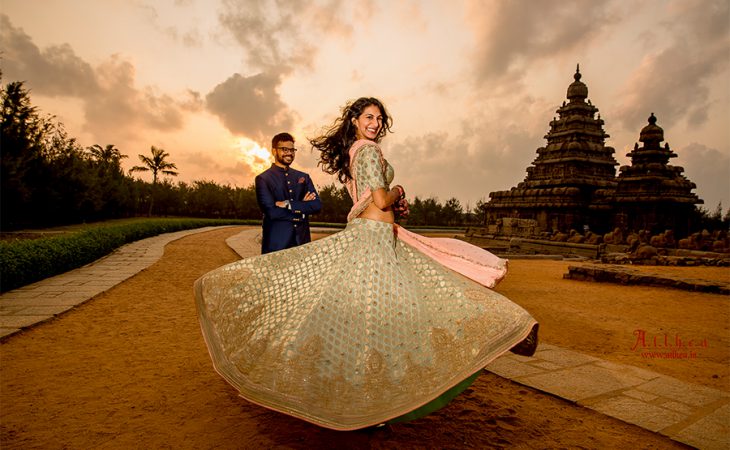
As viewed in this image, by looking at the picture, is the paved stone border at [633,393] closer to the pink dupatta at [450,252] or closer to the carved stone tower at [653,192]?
the pink dupatta at [450,252]

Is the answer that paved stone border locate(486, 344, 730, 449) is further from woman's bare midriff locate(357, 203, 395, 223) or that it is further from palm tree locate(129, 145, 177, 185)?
palm tree locate(129, 145, 177, 185)

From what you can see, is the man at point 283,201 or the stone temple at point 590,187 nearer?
the man at point 283,201

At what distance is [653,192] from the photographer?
21.1 metres

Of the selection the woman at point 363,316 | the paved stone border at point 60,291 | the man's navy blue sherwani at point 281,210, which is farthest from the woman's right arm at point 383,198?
the paved stone border at point 60,291

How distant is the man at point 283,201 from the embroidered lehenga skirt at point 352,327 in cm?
167

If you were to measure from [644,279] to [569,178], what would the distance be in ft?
59.3

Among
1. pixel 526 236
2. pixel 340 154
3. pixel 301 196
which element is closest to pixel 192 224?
pixel 526 236

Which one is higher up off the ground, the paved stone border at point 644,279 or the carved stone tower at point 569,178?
the carved stone tower at point 569,178

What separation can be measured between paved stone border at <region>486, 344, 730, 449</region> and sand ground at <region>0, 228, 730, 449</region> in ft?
0.44

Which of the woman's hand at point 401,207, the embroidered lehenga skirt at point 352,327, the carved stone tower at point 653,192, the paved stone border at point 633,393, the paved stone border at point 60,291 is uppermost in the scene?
the carved stone tower at point 653,192

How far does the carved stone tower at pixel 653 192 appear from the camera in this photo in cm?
2089

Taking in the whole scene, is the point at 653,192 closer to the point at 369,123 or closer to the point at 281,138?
the point at 281,138

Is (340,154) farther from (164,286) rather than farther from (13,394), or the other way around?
(164,286)

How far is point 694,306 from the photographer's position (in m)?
7.32
